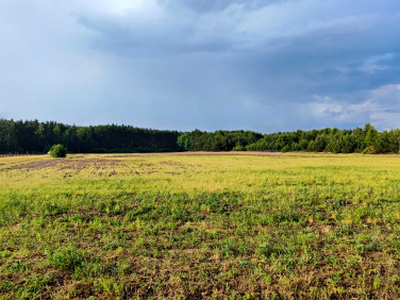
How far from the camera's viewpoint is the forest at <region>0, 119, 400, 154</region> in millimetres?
83250

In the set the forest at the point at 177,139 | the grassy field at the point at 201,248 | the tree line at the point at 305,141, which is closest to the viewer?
the grassy field at the point at 201,248

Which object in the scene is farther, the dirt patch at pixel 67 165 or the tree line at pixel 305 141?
the tree line at pixel 305 141

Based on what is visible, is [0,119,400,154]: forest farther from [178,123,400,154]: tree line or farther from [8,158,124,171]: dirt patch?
[8,158,124,171]: dirt patch

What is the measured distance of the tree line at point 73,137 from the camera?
3775 inches

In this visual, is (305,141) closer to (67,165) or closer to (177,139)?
(177,139)

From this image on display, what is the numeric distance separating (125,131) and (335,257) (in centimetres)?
13267

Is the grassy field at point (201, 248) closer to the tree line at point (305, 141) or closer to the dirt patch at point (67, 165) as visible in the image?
the dirt patch at point (67, 165)

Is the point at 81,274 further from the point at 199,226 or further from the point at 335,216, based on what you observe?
the point at 335,216

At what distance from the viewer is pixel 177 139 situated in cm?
14888

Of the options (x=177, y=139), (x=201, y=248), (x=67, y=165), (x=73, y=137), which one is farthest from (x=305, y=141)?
(x=201, y=248)

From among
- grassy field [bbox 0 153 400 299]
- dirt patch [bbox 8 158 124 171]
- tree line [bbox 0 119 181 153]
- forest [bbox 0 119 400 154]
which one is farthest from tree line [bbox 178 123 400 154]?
grassy field [bbox 0 153 400 299]

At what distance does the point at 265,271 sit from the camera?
526cm

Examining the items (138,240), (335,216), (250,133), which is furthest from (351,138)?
(138,240)

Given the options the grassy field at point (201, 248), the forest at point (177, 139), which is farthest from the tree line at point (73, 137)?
the grassy field at point (201, 248)
